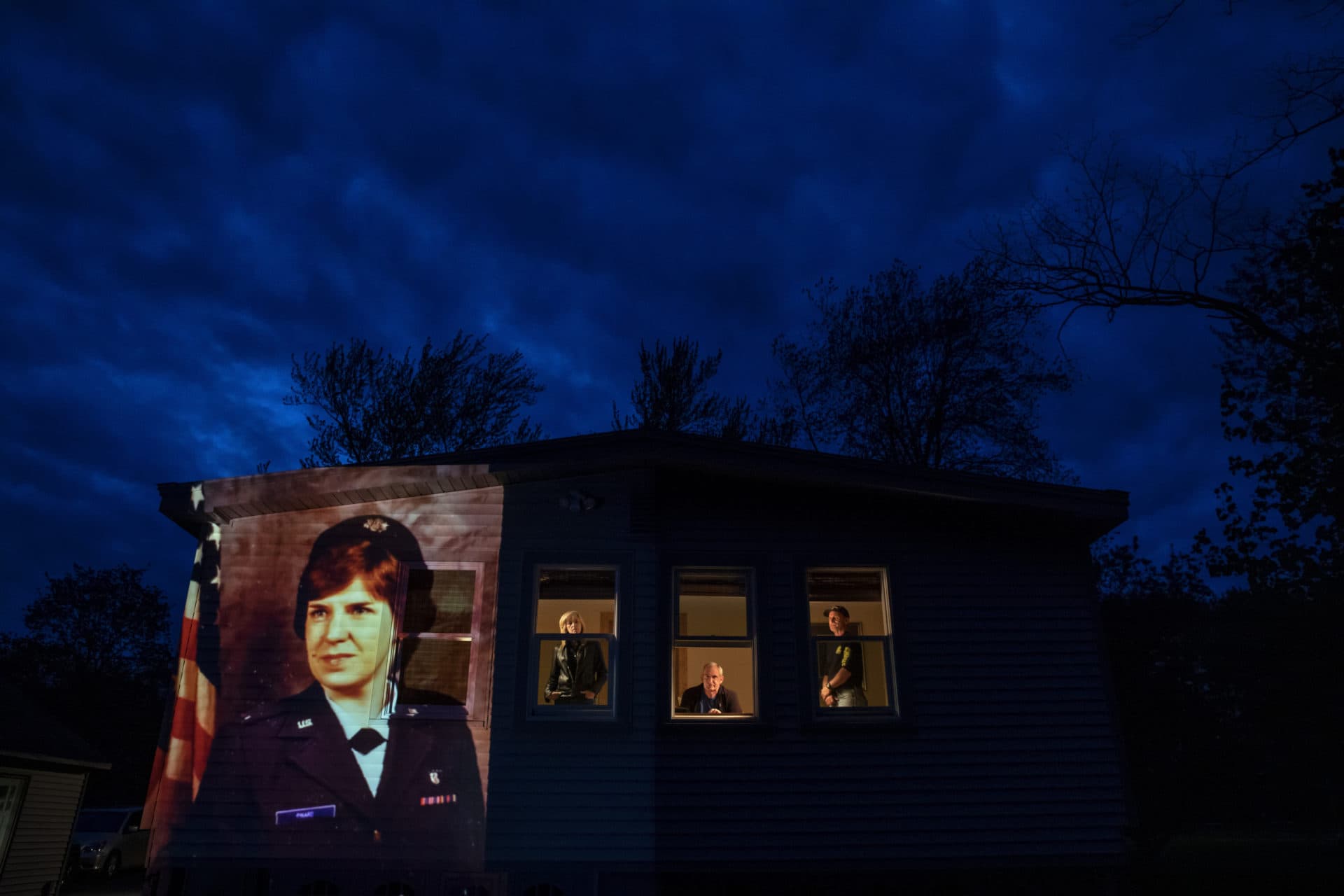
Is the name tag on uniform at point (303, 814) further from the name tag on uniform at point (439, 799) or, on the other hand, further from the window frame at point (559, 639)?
the window frame at point (559, 639)

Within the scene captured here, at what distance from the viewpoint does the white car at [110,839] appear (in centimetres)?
1778

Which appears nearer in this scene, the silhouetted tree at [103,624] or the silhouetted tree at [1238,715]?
the silhouetted tree at [1238,715]

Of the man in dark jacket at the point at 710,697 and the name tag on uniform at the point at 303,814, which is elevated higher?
the man in dark jacket at the point at 710,697

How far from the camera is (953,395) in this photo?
86.8 feet

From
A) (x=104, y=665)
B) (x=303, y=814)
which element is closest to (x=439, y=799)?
(x=303, y=814)

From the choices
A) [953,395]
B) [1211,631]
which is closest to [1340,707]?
[1211,631]

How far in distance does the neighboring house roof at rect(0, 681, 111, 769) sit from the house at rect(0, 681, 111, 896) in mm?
17

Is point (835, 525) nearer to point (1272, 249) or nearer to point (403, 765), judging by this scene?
point (403, 765)

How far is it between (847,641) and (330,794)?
509 cm

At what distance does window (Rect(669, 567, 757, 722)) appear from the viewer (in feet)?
27.8

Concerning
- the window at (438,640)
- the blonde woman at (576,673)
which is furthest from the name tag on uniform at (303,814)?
the blonde woman at (576,673)

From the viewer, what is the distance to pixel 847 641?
337 inches

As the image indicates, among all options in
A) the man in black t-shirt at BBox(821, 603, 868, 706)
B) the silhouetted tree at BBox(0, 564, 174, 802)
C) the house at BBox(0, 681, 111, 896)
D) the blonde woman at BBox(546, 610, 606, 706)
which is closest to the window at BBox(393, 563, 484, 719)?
the blonde woman at BBox(546, 610, 606, 706)

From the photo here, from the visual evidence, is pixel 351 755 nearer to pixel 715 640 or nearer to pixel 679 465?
pixel 715 640
